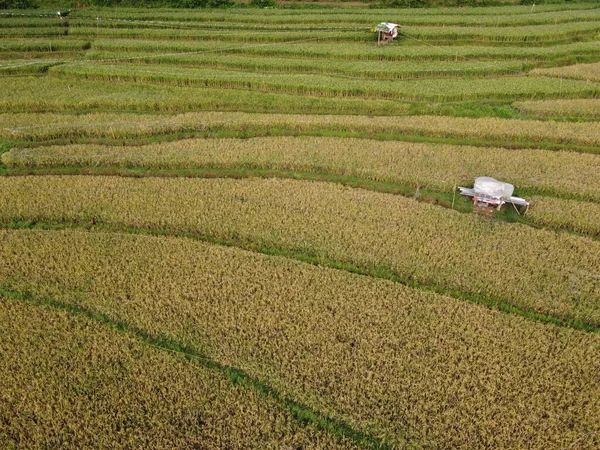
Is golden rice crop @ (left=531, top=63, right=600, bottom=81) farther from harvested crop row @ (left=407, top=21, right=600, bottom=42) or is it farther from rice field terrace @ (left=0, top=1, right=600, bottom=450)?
harvested crop row @ (left=407, top=21, right=600, bottom=42)

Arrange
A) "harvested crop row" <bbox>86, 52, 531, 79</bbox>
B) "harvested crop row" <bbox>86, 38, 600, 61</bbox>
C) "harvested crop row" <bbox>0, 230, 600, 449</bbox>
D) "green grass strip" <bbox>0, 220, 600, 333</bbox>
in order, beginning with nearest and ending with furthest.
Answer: "harvested crop row" <bbox>0, 230, 600, 449</bbox>
"green grass strip" <bbox>0, 220, 600, 333</bbox>
"harvested crop row" <bbox>86, 52, 531, 79</bbox>
"harvested crop row" <bbox>86, 38, 600, 61</bbox>

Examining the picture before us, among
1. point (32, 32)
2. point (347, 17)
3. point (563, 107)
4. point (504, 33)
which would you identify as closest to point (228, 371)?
point (563, 107)

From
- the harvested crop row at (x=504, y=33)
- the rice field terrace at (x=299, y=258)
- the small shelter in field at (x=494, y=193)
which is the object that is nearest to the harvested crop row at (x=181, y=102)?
the rice field terrace at (x=299, y=258)

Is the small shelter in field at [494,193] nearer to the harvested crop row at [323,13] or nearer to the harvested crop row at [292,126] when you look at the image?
the harvested crop row at [292,126]

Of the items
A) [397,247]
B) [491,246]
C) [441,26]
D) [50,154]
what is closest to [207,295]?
[397,247]

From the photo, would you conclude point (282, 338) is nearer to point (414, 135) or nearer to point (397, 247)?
point (397, 247)

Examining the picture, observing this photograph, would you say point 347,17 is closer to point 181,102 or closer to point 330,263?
point 181,102

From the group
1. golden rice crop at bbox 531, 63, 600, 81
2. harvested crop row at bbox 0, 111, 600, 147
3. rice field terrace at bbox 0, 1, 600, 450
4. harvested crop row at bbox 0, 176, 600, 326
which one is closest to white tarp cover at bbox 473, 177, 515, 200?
rice field terrace at bbox 0, 1, 600, 450
